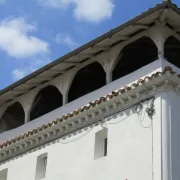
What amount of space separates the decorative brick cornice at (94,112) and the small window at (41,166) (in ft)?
1.91

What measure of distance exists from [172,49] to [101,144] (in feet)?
16.4

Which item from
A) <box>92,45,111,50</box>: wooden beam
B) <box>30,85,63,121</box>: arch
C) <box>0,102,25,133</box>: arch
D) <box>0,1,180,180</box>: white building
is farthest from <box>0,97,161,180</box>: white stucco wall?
<box>0,102,25,133</box>: arch

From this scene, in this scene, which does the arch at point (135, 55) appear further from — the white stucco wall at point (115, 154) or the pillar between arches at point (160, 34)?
the white stucco wall at point (115, 154)

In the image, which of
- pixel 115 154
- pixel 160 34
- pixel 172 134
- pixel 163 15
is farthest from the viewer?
pixel 160 34

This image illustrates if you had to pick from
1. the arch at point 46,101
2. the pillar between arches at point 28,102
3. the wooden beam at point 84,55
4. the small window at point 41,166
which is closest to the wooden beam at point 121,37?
the wooden beam at point 84,55

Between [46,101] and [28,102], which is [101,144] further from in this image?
[46,101]

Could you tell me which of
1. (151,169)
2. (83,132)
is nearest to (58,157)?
(83,132)

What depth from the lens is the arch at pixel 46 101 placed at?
2488 centimetres

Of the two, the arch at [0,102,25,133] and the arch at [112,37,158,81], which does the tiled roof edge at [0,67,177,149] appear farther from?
the arch at [0,102,25,133]

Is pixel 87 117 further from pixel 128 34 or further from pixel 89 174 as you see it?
pixel 128 34

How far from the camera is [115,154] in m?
18.3

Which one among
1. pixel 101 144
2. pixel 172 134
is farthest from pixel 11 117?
pixel 172 134

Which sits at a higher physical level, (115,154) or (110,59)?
(110,59)

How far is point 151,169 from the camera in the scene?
16.7 meters
